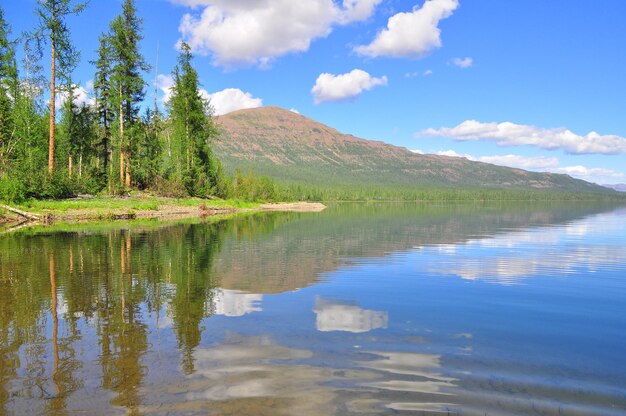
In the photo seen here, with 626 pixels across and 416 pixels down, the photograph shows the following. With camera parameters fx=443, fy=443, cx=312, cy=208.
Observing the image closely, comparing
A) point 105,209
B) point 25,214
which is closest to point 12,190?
point 25,214

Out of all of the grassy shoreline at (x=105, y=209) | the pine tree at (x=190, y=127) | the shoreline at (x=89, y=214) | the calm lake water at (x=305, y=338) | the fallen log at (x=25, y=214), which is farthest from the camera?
the pine tree at (x=190, y=127)

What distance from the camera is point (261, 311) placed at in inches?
394

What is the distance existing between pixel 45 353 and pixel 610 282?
635 inches

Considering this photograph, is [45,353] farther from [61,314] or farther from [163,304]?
[163,304]

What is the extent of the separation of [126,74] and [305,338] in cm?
5089

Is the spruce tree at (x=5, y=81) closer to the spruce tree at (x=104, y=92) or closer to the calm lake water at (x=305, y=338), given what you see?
the spruce tree at (x=104, y=92)

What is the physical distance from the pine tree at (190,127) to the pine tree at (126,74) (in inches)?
389

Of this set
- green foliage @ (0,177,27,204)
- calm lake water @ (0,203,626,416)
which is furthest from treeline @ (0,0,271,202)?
calm lake water @ (0,203,626,416)

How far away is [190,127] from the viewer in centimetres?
6531

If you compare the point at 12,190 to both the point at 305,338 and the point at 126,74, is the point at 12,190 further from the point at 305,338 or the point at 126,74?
the point at 305,338

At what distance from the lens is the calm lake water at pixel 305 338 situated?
5664 mm

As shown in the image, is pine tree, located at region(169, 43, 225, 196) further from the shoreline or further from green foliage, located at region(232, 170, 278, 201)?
green foliage, located at region(232, 170, 278, 201)

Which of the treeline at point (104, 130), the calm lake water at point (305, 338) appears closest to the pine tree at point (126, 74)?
the treeline at point (104, 130)

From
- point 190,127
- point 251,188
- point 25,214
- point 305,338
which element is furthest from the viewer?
point 251,188
